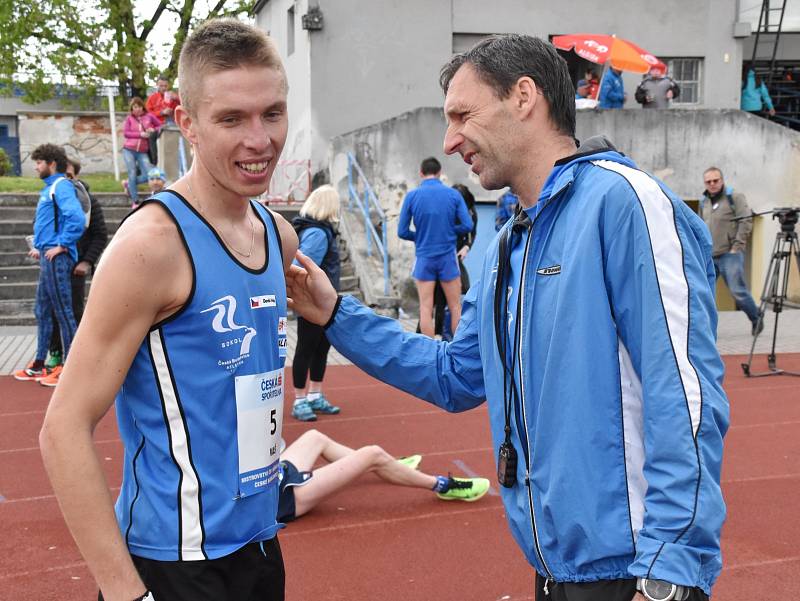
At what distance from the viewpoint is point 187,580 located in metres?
1.95

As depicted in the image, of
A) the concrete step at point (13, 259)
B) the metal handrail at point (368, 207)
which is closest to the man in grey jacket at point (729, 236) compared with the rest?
the metal handrail at point (368, 207)

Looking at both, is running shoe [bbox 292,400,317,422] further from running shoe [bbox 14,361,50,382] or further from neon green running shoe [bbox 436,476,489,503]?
running shoe [bbox 14,361,50,382]

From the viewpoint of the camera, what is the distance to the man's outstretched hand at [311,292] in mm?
2650

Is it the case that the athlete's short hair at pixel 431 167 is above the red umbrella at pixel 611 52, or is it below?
below

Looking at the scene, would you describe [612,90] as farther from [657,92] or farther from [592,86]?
[592,86]

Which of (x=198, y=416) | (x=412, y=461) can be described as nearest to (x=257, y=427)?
(x=198, y=416)

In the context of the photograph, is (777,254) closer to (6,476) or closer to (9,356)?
(6,476)

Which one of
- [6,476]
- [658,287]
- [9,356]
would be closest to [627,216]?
[658,287]

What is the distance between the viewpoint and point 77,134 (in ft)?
76.7

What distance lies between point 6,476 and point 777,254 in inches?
296

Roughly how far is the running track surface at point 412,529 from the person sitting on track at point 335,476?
0.32 feet

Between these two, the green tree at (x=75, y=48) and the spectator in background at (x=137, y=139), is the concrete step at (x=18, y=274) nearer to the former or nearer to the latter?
the spectator in background at (x=137, y=139)

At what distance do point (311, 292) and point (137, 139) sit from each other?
13.4 metres

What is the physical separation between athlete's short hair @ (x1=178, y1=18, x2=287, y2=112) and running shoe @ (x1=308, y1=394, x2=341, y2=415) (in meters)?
5.52
